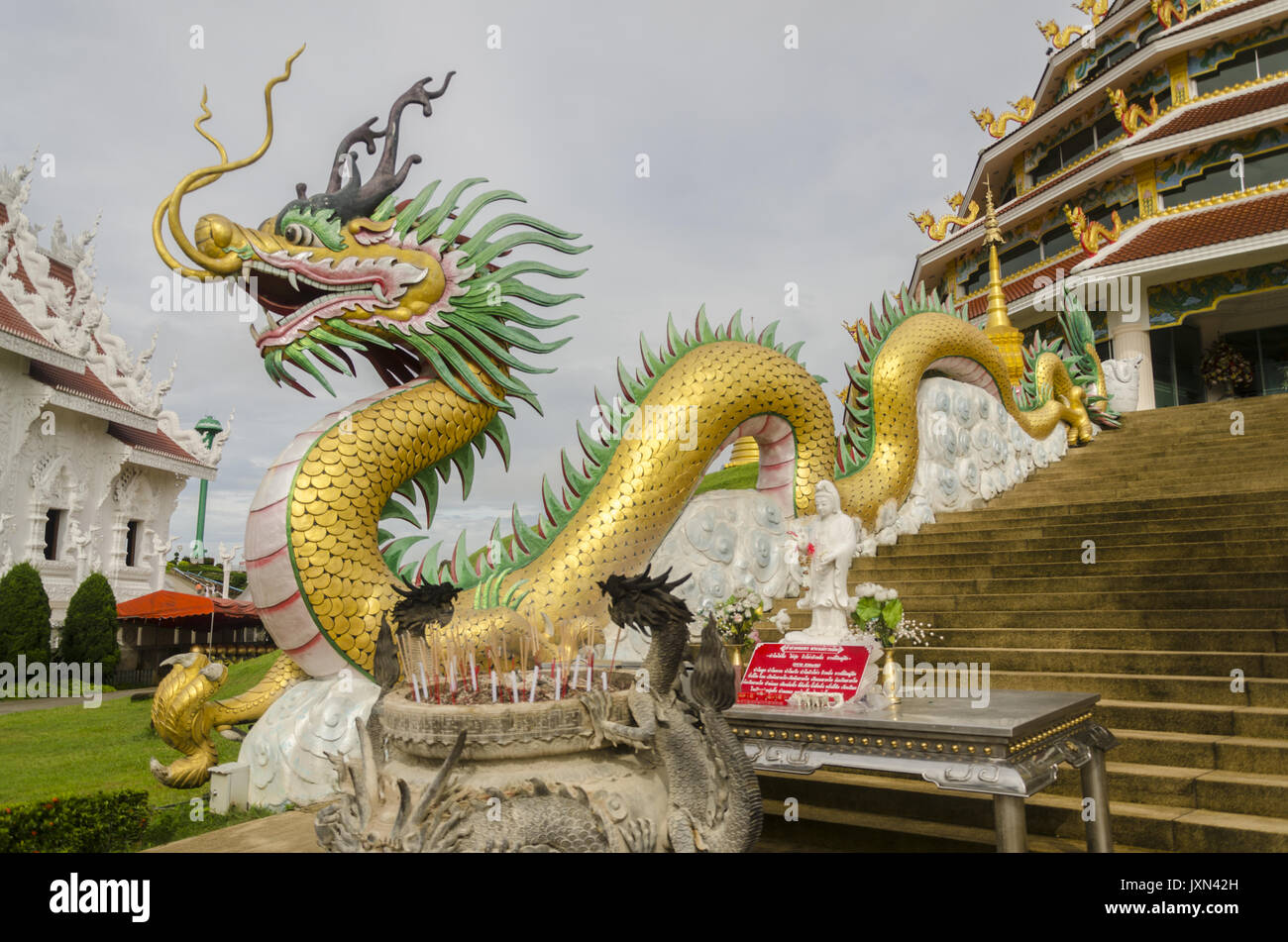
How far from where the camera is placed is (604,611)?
5.12 metres

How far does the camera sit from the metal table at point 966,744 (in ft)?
8.87

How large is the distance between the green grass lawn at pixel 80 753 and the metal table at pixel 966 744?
3.26m

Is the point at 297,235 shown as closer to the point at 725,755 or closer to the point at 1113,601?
the point at 725,755

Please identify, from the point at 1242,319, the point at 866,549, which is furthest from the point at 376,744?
the point at 1242,319

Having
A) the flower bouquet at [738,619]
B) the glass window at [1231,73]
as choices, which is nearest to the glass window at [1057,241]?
the glass window at [1231,73]

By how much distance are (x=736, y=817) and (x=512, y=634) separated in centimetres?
211

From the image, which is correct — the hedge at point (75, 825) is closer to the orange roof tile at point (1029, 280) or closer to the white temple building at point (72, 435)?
the white temple building at point (72, 435)

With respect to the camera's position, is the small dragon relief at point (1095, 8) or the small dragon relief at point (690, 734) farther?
the small dragon relief at point (1095, 8)

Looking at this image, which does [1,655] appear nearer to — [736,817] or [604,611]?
[604,611]

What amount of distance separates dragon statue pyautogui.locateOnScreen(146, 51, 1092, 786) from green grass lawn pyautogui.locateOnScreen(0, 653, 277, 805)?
4.09ft

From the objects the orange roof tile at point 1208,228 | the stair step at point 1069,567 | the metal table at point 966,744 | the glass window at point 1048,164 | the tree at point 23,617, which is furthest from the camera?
the glass window at point 1048,164

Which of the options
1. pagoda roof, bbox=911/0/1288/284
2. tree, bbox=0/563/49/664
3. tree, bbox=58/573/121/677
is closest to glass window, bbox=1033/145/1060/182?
pagoda roof, bbox=911/0/1288/284

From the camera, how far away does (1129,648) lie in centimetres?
497

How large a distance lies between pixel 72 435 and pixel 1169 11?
24292mm
